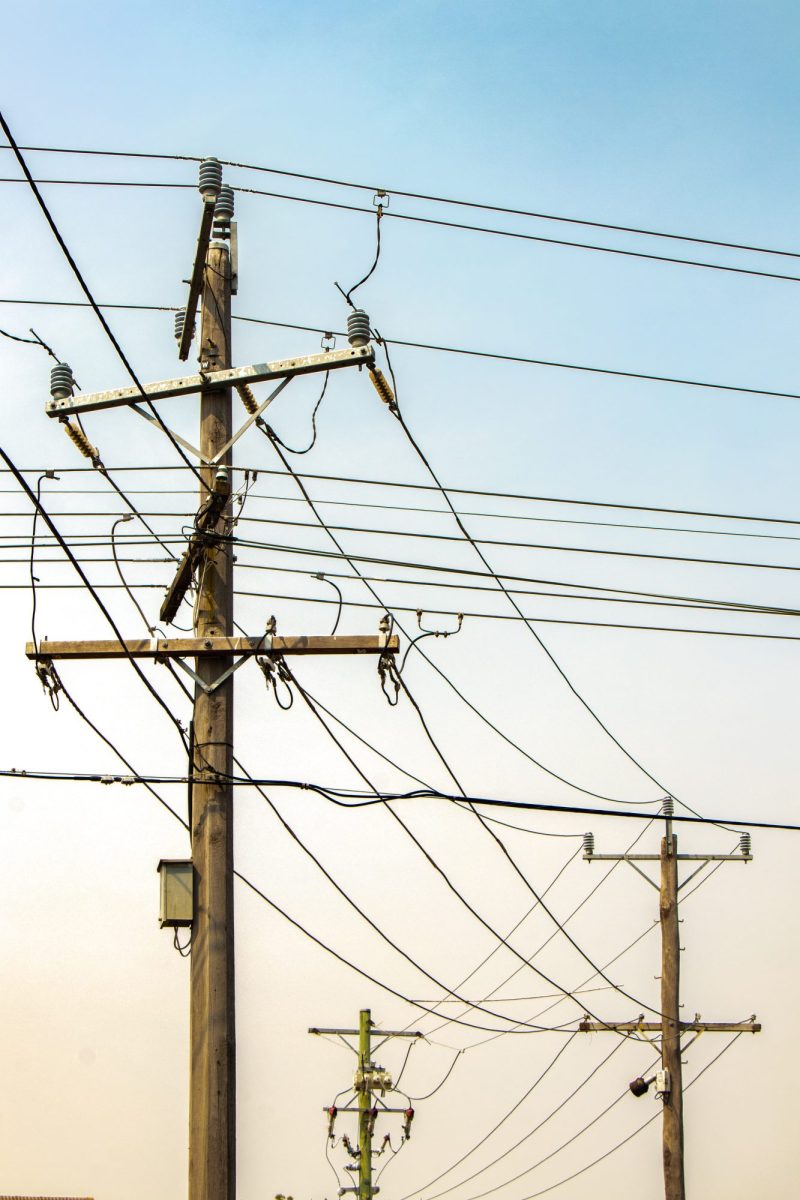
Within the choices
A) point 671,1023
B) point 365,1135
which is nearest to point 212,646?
point 671,1023

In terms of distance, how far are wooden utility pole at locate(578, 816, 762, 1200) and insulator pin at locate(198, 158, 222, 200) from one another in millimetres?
11612

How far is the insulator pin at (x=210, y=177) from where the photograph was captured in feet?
39.1

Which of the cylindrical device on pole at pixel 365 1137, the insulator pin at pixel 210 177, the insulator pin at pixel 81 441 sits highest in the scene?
the insulator pin at pixel 210 177

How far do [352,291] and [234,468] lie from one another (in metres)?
1.59

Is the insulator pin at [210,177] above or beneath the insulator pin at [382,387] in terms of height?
above

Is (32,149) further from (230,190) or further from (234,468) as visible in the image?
(234,468)

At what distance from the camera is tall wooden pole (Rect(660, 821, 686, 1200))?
69.3ft

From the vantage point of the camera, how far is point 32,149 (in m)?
12.4

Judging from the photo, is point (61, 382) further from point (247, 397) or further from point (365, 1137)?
point (365, 1137)

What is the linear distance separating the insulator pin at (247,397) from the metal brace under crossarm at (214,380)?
0.12m

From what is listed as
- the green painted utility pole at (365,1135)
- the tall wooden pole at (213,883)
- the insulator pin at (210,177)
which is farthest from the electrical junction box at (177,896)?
the green painted utility pole at (365,1135)

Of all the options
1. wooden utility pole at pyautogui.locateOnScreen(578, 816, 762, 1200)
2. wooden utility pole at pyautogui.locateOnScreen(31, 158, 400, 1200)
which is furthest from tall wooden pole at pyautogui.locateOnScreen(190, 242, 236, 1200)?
wooden utility pole at pyautogui.locateOnScreen(578, 816, 762, 1200)

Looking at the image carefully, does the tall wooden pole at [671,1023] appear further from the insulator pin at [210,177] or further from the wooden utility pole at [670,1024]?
the insulator pin at [210,177]

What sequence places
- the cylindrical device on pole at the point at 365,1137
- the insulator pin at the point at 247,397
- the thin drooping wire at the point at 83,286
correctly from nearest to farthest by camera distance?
the thin drooping wire at the point at 83,286 < the insulator pin at the point at 247,397 < the cylindrical device on pole at the point at 365,1137
